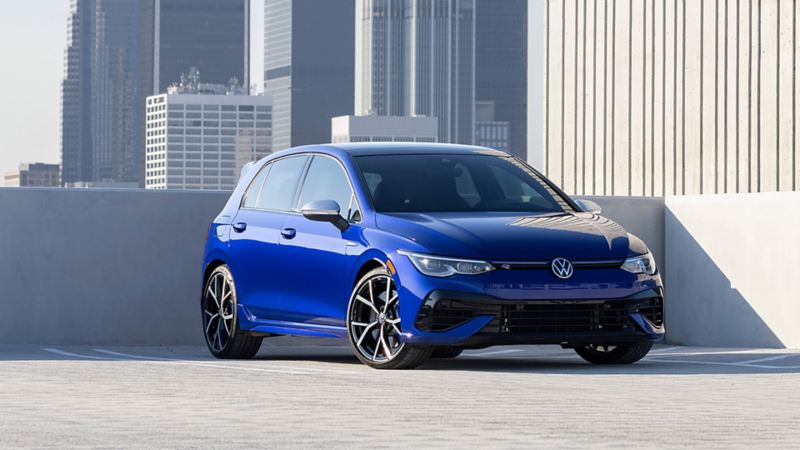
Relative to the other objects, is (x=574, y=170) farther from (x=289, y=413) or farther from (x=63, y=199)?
(x=289, y=413)

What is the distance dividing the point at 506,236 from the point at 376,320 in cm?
93

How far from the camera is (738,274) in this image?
14.8 metres

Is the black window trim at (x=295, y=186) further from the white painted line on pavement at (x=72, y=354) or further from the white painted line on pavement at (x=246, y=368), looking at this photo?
the white painted line on pavement at (x=72, y=354)

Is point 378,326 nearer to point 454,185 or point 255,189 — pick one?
point 454,185

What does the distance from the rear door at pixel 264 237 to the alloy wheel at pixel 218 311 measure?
197 mm

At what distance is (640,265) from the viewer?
10492 millimetres

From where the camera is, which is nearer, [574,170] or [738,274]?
[738,274]

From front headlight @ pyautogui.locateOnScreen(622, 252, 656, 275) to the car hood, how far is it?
60 millimetres

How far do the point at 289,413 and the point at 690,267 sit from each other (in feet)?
27.9

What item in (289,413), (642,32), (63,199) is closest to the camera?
(289,413)

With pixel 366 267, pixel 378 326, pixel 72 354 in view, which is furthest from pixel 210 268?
pixel 378 326

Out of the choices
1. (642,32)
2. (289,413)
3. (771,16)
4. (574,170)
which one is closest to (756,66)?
(771,16)

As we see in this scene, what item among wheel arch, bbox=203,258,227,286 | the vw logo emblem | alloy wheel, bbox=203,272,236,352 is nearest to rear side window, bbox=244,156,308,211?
wheel arch, bbox=203,258,227,286

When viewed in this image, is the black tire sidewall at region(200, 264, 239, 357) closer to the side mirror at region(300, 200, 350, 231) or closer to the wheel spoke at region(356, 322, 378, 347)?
the side mirror at region(300, 200, 350, 231)
